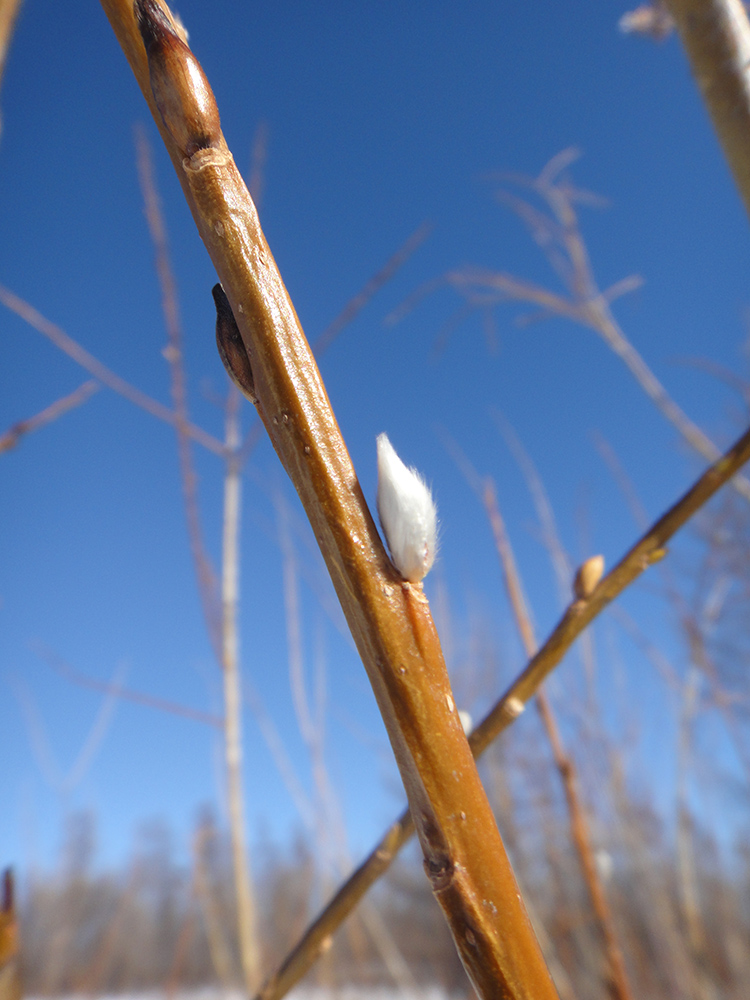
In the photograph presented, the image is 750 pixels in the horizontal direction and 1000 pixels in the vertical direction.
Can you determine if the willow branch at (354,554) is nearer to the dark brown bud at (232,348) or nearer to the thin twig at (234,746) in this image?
the dark brown bud at (232,348)

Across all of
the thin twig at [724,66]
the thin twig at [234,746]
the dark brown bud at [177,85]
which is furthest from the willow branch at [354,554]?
the thin twig at [234,746]

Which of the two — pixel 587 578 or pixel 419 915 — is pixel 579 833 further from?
pixel 419 915

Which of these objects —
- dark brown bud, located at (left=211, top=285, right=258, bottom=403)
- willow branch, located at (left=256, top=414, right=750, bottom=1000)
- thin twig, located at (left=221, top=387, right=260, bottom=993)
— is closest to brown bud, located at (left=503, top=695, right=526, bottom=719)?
willow branch, located at (left=256, top=414, right=750, bottom=1000)

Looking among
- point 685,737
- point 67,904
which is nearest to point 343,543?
point 685,737

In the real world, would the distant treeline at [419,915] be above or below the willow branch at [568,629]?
below

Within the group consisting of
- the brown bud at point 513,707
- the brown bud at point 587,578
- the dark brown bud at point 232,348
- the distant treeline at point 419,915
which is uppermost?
the dark brown bud at point 232,348

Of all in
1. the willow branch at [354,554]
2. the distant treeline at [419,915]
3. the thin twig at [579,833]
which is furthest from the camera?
the distant treeline at [419,915]

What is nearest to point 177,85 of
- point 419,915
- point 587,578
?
point 587,578
